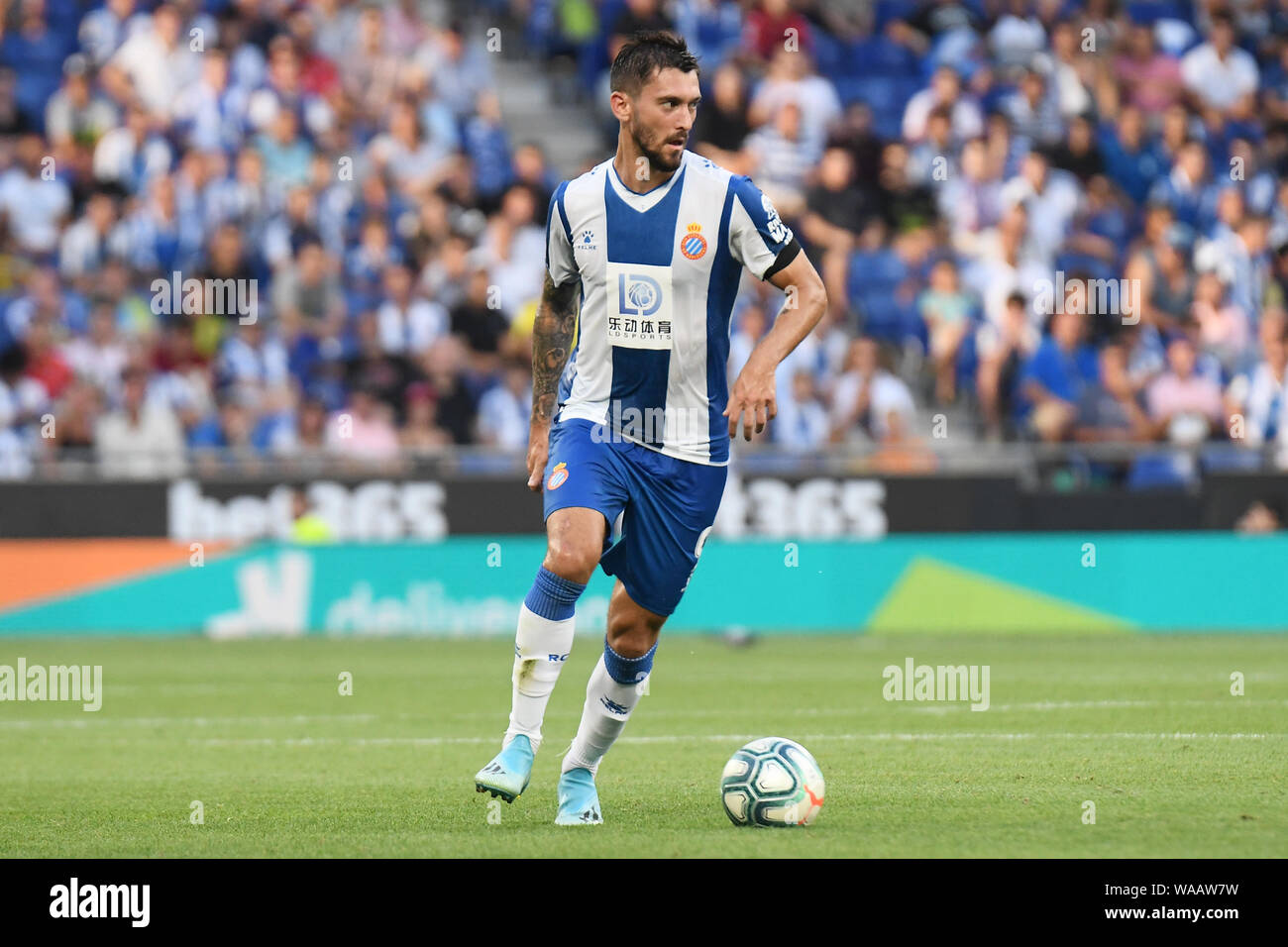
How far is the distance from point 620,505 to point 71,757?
155 inches

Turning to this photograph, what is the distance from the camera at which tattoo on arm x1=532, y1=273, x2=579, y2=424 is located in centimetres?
753

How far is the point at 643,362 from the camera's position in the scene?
725 centimetres

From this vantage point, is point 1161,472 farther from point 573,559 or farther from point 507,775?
point 507,775

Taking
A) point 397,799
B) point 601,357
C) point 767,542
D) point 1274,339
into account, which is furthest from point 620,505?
point 1274,339

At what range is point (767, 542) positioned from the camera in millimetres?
16500

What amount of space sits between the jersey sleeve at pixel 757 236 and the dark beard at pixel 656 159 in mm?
220

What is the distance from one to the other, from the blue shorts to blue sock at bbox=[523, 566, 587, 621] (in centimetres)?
19

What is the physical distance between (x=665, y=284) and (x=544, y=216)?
1288cm
